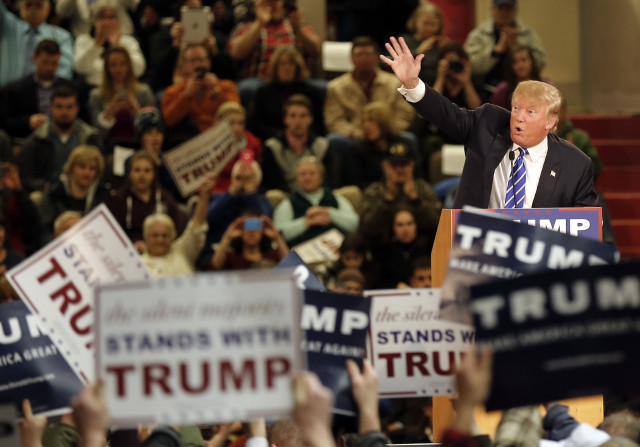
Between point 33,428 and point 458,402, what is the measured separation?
143 cm

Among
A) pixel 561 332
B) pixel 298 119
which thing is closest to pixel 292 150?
pixel 298 119

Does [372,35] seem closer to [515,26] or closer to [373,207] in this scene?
[515,26]

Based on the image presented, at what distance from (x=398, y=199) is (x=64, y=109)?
262 cm

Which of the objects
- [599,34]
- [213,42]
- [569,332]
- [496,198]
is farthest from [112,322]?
[599,34]

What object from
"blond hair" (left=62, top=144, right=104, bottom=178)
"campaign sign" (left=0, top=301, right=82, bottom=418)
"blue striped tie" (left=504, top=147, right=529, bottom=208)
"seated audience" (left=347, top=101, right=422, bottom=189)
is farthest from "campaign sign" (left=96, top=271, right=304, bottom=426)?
"seated audience" (left=347, top=101, right=422, bottom=189)

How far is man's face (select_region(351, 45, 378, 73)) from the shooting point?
390 inches

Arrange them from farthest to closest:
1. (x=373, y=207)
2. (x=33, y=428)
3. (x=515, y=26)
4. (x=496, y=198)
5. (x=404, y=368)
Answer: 1. (x=515, y=26)
2. (x=373, y=207)
3. (x=496, y=198)
4. (x=404, y=368)
5. (x=33, y=428)

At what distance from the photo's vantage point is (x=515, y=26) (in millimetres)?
10430

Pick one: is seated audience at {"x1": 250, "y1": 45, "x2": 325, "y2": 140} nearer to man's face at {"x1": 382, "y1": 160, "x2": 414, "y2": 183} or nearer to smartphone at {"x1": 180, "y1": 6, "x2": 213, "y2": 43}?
smartphone at {"x1": 180, "y1": 6, "x2": 213, "y2": 43}

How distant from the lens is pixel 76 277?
4.39 metres

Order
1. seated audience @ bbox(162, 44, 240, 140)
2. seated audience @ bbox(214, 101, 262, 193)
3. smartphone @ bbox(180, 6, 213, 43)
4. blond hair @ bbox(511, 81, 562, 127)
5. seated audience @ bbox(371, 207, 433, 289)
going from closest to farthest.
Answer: blond hair @ bbox(511, 81, 562, 127) → seated audience @ bbox(371, 207, 433, 289) → seated audience @ bbox(214, 101, 262, 193) → seated audience @ bbox(162, 44, 240, 140) → smartphone @ bbox(180, 6, 213, 43)

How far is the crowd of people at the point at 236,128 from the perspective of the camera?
825 centimetres

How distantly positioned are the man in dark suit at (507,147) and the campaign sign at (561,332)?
6.32ft

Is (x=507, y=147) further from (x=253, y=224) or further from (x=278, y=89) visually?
(x=278, y=89)
